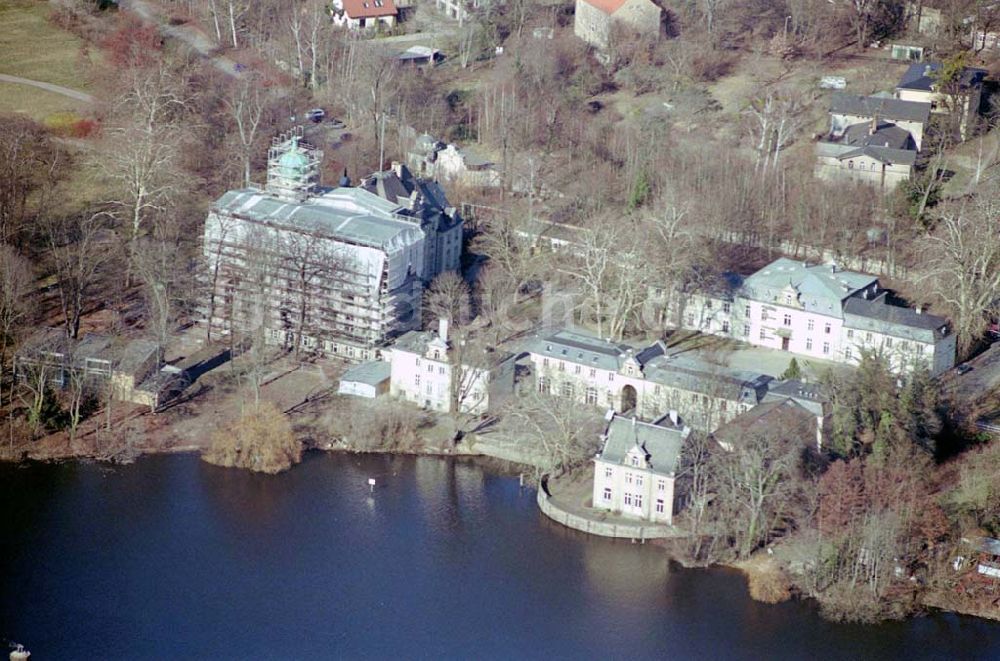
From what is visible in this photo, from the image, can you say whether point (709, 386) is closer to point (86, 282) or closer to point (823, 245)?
point (823, 245)

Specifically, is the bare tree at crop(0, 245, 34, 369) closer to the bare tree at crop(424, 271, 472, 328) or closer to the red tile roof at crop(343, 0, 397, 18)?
the bare tree at crop(424, 271, 472, 328)

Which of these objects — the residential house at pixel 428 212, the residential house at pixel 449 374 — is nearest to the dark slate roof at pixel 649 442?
the residential house at pixel 449 374

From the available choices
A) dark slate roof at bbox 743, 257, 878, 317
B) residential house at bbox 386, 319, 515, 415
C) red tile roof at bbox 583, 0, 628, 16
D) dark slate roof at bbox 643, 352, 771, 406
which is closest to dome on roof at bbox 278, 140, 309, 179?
residential house at bbox 386, 319, 515, 415

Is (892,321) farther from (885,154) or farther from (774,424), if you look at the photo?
(885,154)

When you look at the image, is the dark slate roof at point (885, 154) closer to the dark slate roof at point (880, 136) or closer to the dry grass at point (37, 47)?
the dark slate roof at point (880, 136)

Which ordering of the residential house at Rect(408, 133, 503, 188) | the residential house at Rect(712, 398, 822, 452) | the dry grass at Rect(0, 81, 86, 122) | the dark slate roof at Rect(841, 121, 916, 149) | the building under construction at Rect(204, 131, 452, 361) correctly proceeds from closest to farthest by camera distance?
1. the residential house at Rect(712, 398, 822, 452)
2. the building under construction at Rect(204, 131, 452, 361)
3. the dark slate roof at Rect(841, 121, 916, 149)
4. the residential house at Rect(408, 133, 503, 188)
5. the dry grass at Rect(0, 81, 86, 122)

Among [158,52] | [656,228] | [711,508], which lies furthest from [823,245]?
[158,52]

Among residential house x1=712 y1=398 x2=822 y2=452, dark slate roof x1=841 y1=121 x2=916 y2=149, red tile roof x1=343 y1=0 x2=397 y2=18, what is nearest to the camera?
residential house x1=712 y1=398 x2=822 y2=452
